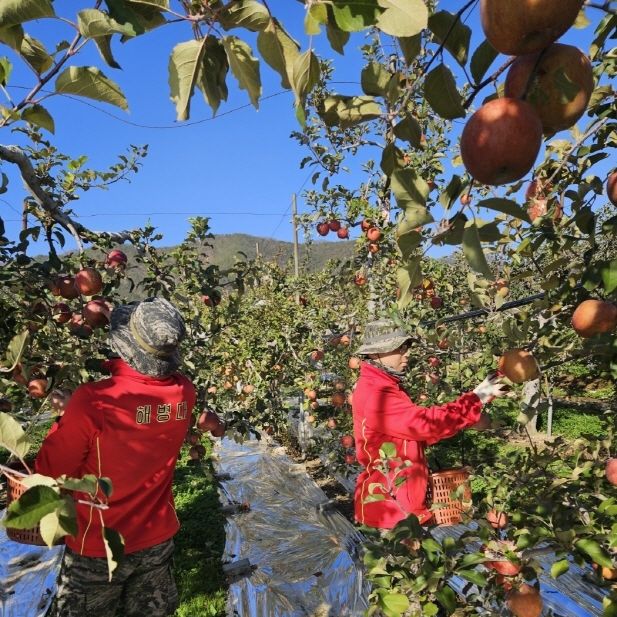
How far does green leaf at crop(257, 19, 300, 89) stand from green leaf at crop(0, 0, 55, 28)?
1.05 feet

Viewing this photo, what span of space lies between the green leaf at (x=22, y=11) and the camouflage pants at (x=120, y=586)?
5.76ft

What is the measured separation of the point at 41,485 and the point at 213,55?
0.73m

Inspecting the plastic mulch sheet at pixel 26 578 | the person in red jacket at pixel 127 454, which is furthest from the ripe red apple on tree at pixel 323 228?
the plastic mulch sheet at pixel 26 578

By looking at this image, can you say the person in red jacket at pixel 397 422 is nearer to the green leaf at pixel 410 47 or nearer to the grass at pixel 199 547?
the green leaf at pixel 410 47

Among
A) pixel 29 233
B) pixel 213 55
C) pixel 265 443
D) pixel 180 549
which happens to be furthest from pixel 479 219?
pixel 265 443

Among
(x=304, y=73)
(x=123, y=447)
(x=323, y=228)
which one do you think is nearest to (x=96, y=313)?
(x=123, y=447)

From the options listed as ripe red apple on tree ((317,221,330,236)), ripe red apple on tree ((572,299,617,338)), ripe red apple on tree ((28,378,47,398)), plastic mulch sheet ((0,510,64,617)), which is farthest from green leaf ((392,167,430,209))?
ripe red apple on tree ((317,221,330,236))

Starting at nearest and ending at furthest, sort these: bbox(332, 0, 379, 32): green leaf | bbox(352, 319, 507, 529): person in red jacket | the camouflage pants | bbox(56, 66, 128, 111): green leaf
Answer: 1. bbox(332, 0, 379, 32): green leaf
2. bbox(56, 66, 128, 111): green leaf
3. the camouflage pants
4. bbox(352, 319, 507, 529): person in red jacket

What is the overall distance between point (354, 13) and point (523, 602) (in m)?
1.71

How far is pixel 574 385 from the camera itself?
11336 mm

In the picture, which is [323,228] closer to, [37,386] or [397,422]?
[397,422]

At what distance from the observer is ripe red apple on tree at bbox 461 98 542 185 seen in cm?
69

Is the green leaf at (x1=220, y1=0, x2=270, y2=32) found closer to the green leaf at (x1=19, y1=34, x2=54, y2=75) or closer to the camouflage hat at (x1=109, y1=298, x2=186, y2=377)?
the green leaf at (x1=19, y1=34, x2=54, y2=75)

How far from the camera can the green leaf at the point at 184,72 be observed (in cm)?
77
